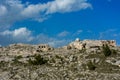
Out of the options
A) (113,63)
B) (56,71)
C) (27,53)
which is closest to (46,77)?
(56,71)

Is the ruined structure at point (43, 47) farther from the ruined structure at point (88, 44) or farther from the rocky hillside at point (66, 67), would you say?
the rocky hillside at point (66, 67)

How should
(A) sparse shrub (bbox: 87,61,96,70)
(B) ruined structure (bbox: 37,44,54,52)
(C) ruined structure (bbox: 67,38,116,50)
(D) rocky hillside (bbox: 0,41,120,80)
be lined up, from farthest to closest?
(B) ruined structure (bbox: 37,44,54,52) → (C) ruined structure (bbox: 67,38,116,50) → (A) sparse shrub (bbox: 87,61,96,70) → (D) rocky hillside (bbox: 0,41,120,80)

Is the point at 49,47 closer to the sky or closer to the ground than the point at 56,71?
closer to the sky

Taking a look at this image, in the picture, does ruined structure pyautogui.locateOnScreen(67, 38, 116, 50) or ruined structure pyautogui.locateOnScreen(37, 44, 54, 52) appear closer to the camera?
ruined structure pyautogui.locateOnScreen(67, 38, 116, 50)

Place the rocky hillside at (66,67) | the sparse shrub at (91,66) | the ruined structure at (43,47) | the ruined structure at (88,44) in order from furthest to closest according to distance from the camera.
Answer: the ruined structure at (43,47)
the ruined structure at (88,44)
the sparse shrub at (91,66)
the rocky hillside at (66,67)

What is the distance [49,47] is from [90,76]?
120 ft

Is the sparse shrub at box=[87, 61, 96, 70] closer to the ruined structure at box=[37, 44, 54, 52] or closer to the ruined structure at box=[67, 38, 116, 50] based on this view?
the ruined structure at box=[67, 38, 116, 50]

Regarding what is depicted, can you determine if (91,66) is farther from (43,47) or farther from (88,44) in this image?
(43,47)

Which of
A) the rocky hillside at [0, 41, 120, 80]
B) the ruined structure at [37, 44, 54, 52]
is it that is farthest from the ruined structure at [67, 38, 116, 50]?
the rocky hillside at [0, 41, 120, 80]

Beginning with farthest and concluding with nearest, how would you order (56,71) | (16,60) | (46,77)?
(16,60)
(56,71)
(46,77)

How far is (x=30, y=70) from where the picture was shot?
50.2m

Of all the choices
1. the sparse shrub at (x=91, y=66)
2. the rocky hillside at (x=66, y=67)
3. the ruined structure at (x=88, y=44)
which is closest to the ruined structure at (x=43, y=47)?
the ruined structure at (x=88, y=44)

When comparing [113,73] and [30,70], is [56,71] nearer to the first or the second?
[30,70]

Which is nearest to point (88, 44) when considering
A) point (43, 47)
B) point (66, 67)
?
point (43, 47)
